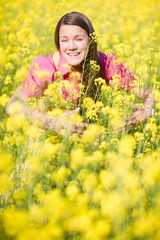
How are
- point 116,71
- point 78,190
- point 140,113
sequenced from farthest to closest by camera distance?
point 116,71 → point 140,113 → point 78,190

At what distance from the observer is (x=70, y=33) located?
2.16 meters

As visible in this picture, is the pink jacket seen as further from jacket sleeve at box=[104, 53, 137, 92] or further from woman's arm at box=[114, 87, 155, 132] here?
woman's arm at box=[114, 87, 155, 132]

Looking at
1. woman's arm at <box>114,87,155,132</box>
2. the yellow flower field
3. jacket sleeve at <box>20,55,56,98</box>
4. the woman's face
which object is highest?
the woman's face

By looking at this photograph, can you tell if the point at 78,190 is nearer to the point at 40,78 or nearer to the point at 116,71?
the point at 40,78

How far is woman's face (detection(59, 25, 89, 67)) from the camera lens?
85.1 inches

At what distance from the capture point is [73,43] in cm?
217

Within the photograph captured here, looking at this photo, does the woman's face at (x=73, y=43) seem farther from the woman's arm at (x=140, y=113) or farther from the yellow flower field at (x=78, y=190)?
the woman's arm at (x=140, y=113)

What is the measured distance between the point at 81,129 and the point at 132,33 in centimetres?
385

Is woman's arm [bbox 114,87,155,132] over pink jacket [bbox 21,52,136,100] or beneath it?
beneath

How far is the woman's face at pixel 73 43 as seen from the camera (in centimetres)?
216

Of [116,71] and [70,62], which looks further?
[116,71]

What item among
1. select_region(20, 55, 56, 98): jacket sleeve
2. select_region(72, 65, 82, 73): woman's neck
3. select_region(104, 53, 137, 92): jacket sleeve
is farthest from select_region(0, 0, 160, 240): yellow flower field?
select_region(72, 65, 82, 73): woman's neck

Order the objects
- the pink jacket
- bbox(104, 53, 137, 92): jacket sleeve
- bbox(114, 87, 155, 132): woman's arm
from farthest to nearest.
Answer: bbox(104, 53, 137, 92): jacket sleeve < the pink jacket < bbox(114, 87, 155, 132): woman's arm

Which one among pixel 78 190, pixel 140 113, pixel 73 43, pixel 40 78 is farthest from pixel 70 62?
pixel 78 190
